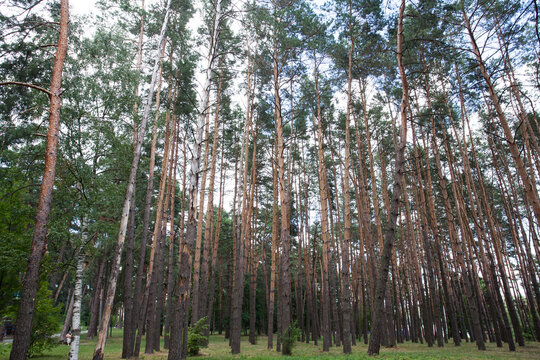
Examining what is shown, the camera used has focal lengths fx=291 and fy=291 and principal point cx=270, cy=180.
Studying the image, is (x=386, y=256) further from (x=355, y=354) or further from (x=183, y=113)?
(x=183, y=113)

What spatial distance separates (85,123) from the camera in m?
10.5

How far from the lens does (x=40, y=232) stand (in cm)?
566

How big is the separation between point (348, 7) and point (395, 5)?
3.06m

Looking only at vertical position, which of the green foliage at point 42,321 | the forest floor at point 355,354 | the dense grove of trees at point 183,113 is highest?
the dense grove of trees at point 183,113

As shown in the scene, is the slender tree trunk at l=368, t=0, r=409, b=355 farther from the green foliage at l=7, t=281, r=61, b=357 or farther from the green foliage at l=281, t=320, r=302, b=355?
the green foliage at l=7, t=281, r=61, b=357

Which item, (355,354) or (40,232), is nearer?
(40,232)

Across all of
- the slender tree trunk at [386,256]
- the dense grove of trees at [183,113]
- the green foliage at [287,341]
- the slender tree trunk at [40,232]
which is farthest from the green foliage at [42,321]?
the slender tree trunk at [386,256]

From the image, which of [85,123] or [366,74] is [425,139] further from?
[85,123]

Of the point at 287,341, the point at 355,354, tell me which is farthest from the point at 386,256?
the point at 287,341

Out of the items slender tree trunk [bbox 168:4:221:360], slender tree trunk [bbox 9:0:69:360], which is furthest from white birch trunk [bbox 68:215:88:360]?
slender tree trunk [bbox 9:0:69:360]

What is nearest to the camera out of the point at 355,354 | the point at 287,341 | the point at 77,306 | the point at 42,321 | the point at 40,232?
the point at 40,232

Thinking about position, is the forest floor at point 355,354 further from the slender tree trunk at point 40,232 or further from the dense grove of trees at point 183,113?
the slender tree trunk at point 40,232

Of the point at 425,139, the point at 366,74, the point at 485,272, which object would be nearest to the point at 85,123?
the point at 366,74

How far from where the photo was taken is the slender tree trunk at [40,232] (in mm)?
5180
